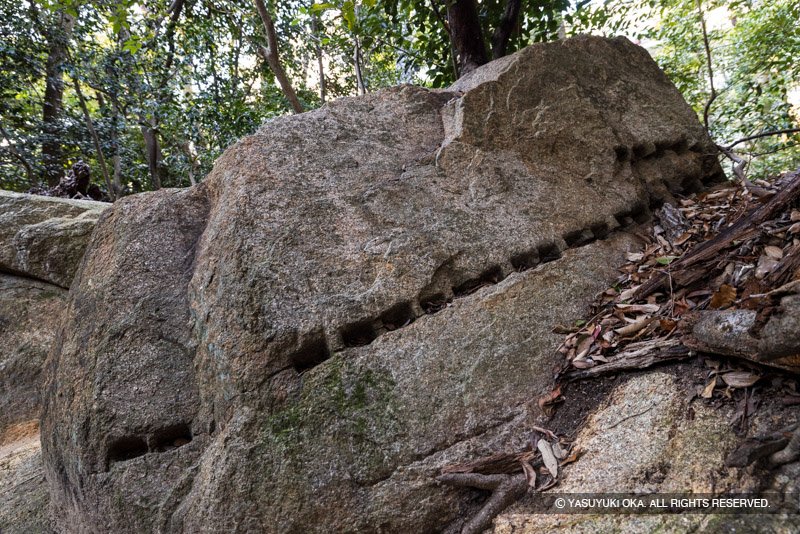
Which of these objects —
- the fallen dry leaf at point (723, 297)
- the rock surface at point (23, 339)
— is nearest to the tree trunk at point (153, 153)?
the rock surface at point (23, 339)

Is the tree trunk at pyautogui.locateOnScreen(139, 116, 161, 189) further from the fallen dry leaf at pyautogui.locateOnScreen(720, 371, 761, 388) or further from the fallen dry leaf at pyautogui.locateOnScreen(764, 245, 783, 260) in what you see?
the fallen dry leaf at pyautogui.locateOnScreen(720, 371, 761, 388)

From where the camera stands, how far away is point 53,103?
8078 mm

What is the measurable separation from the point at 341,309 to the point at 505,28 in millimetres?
4390

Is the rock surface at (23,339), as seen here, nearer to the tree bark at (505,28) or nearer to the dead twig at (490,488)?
the dead twig at (490,488)

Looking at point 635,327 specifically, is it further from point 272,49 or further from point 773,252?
point 272,49

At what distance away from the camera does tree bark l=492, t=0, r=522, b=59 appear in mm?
5207

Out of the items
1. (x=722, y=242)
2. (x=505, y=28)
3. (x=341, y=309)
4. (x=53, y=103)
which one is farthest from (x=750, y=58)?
(x=53, y=103)

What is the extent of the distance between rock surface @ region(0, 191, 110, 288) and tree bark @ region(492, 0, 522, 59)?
4772 mm

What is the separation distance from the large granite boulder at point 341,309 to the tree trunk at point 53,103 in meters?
5.70

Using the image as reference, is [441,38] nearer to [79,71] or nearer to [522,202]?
[522,202]

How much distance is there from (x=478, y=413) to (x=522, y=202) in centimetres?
160

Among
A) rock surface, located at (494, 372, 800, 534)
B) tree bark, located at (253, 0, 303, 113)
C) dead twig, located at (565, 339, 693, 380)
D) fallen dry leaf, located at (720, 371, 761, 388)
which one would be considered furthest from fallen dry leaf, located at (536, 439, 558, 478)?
tree bark, located at (253, 0, 303, 113)

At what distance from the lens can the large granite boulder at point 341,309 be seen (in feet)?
7.30

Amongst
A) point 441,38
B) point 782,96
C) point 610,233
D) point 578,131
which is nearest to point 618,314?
point 610,233
